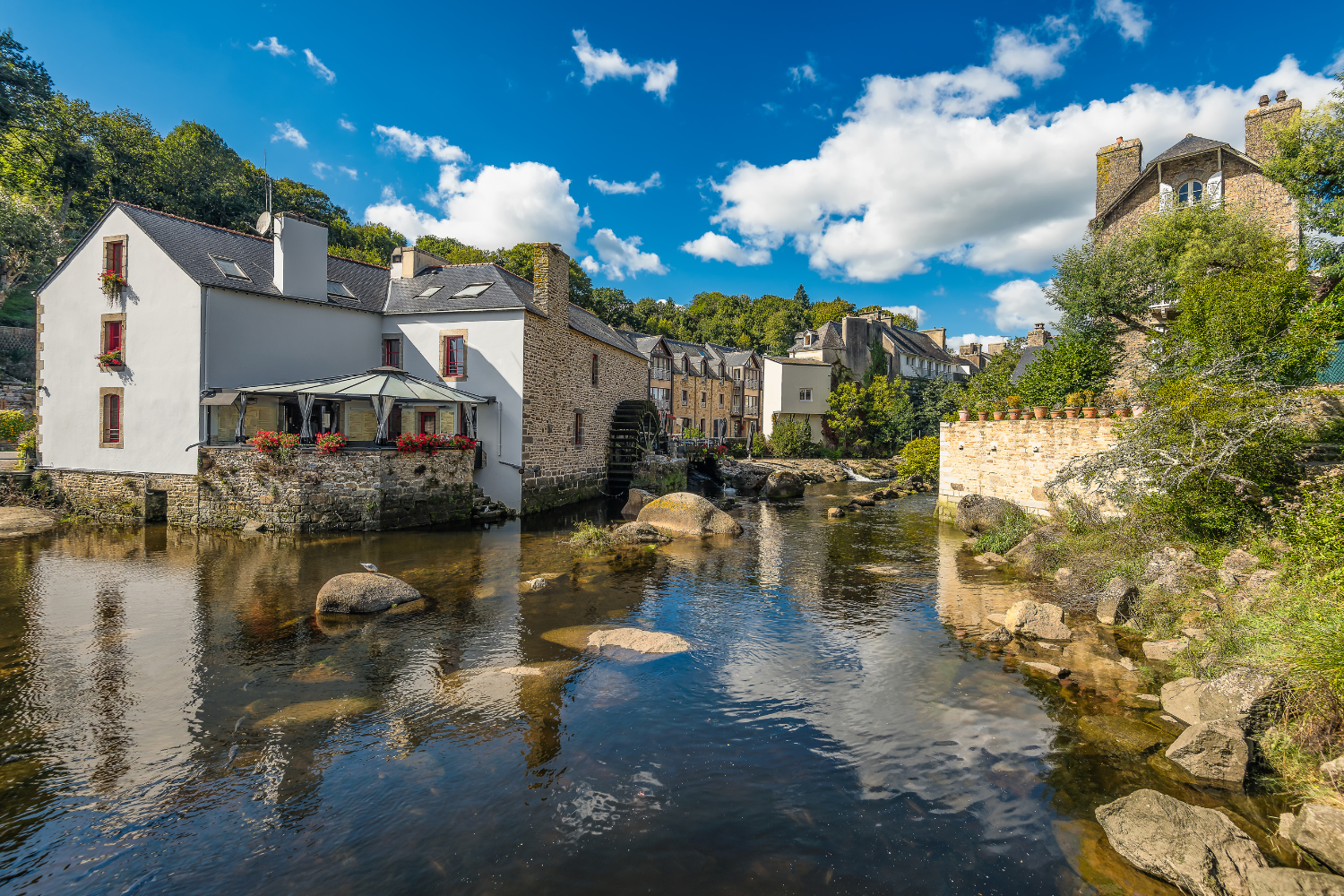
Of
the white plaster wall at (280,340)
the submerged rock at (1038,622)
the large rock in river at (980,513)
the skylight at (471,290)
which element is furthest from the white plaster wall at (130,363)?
the large rock in river at (980,513)

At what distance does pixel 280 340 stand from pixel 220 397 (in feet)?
8.59

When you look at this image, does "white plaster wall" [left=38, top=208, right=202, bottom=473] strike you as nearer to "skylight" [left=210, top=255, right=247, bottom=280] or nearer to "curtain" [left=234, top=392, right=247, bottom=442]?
"curtain" [left=234, top=392, right=247, bottom=442]

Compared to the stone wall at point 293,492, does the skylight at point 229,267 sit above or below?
above

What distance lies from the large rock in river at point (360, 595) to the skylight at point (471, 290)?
1250cm

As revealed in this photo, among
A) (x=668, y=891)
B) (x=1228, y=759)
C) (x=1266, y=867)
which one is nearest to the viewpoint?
(x=1266, y=867)

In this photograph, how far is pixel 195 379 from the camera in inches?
643

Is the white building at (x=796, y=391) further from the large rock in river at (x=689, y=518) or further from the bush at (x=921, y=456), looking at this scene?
the large rock in river at (x=689, y=518)

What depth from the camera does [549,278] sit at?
20.3 meters

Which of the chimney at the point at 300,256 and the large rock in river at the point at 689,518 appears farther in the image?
the chimney at the point at 300,256

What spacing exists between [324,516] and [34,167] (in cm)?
3015

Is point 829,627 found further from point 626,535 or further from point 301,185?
point 301,185

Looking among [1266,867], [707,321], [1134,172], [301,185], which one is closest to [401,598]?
[1266,867]

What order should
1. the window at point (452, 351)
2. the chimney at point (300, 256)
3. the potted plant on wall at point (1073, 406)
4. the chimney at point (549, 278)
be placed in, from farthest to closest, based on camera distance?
the chimney at point (549, 278) → the window at point (452, 351) → the chimney at point (300, 256) → the potted plant on wall at point (1073, 406)

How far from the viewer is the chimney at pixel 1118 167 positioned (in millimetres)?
23109
